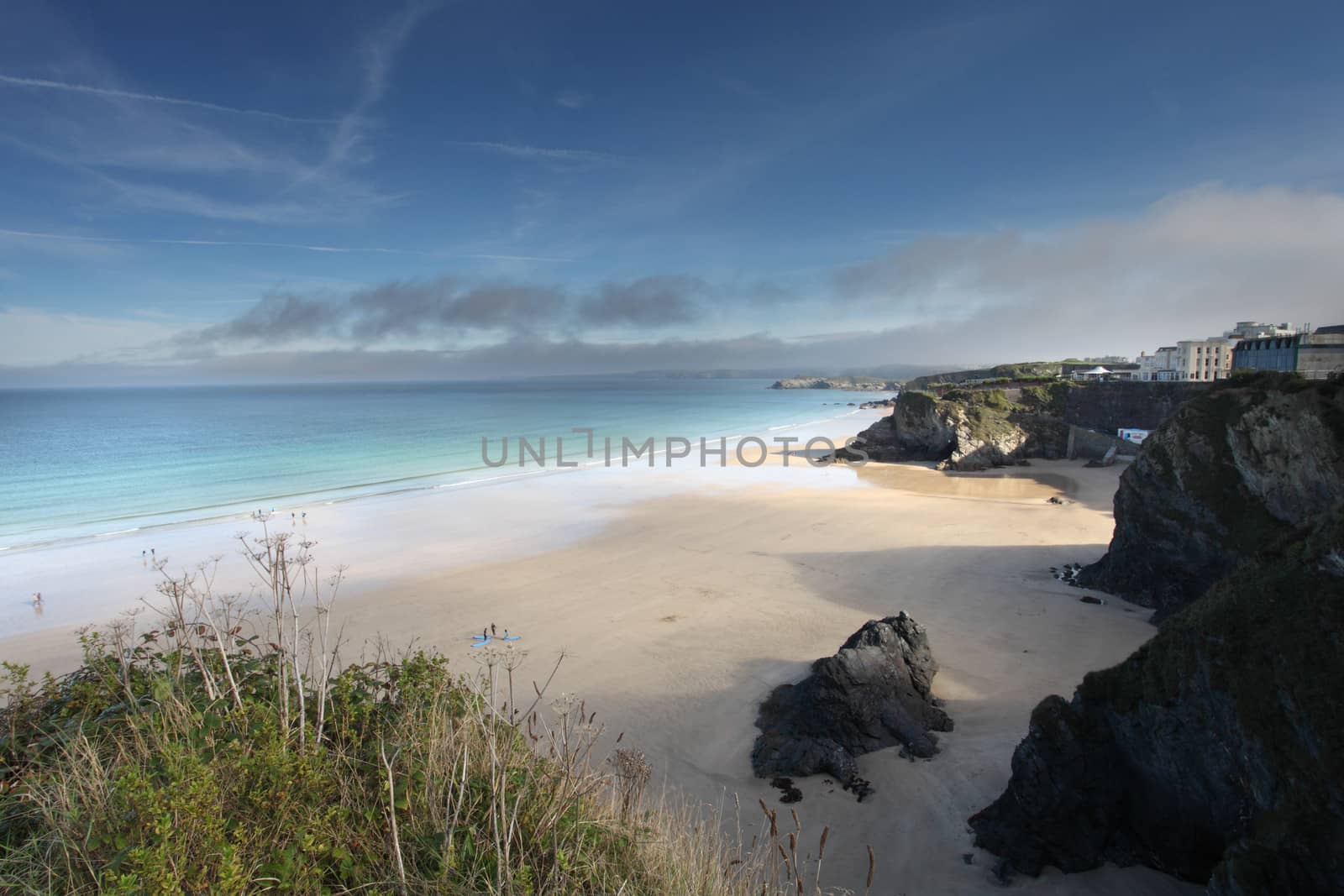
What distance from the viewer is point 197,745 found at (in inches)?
165

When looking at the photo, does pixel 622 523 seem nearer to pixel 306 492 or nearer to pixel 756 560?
pixel 756 560

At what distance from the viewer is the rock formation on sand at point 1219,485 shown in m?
10.7

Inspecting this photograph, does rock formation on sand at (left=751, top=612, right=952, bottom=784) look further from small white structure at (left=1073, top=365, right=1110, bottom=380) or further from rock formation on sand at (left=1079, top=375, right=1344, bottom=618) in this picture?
small white structure at (left=1073, top=365, right=1110, bottom=380)

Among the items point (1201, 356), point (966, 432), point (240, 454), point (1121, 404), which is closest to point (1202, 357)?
point (1201, 356)

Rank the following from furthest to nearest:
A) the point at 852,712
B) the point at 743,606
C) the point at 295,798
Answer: the point at 743,606 < the point at 852,712 < the point at 295,798

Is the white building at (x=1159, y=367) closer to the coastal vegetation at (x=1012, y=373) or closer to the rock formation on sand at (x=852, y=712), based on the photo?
the coastal vegetation at (x=1012, y=373)

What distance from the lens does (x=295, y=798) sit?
3.85 meters

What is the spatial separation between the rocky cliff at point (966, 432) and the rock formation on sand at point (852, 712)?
30.7 meters

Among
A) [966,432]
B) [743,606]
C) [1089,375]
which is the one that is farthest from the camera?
[1089,375]

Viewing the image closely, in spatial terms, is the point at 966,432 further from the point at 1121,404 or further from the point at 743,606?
the point at 743,606

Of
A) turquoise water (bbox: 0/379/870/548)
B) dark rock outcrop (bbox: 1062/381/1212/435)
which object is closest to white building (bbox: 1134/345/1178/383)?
dark rock outcrop (bbox: 1062/381/1212/435)

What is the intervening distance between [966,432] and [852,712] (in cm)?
3440

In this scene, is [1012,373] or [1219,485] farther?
[1012,373]

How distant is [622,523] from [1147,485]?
51.3 ft
